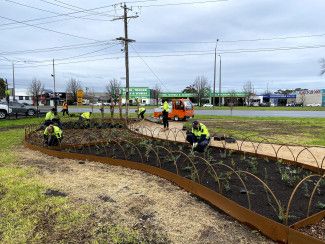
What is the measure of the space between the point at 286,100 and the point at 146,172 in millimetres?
96726

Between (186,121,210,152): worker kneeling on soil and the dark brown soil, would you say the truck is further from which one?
(186,121,210,152): worker kneeling on soil

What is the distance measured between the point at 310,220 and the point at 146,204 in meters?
2.79

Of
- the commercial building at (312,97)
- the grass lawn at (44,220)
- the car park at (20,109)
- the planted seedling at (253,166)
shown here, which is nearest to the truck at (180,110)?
the car park at (20,109)

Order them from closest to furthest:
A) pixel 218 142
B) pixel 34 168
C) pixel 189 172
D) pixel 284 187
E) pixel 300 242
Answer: pixel 300 242, pixel 284 187, pixel 189 172, pixel 34 168, pixel 218 142

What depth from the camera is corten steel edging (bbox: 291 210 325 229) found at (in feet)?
16.1

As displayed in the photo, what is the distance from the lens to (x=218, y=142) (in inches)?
527

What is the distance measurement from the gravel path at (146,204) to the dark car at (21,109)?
2202 cm

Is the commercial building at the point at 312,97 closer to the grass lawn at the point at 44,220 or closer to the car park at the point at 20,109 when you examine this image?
the car park at the point at 20,109

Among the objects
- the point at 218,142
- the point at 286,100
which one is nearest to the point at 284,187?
the point at 218,142

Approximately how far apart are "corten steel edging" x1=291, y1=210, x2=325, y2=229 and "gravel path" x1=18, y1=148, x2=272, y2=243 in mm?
524

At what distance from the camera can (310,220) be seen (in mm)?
5148

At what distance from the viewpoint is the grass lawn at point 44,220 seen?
16.6 ft

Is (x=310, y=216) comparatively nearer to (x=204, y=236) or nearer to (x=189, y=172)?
(x=204, y=236)

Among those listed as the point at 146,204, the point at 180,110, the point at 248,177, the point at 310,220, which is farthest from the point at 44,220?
the point at 180,110
